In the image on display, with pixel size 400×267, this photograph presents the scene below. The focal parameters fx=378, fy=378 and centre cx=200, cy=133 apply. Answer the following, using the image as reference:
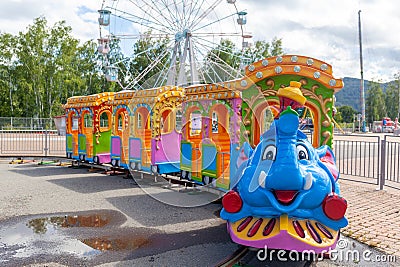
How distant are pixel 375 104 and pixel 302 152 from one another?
61.8m

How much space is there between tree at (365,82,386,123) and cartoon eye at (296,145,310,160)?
2391 inches

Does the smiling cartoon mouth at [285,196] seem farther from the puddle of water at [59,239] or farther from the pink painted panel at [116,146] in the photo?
the pink painted panel at [116,146]

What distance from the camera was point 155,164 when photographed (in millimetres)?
9719

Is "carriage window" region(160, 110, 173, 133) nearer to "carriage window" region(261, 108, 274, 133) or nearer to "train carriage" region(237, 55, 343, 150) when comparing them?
"carriage window" region(261, 108, 274, 133)

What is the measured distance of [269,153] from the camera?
4.16 metres

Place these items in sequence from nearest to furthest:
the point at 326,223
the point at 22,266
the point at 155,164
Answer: the point at 326,223 → the point at 22,266 → the point at 155,164

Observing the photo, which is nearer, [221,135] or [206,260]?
[206,260]

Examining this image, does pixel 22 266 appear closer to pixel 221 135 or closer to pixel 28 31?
pixel 221 135

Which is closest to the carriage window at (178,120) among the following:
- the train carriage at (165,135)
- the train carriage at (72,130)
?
the train carriage at (165,135)

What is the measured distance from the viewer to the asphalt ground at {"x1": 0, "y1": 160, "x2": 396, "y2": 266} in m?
4.71

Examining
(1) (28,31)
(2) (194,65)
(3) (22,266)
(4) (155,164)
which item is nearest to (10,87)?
(1) (28,31)

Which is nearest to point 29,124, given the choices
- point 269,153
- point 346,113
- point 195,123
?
point 195,123

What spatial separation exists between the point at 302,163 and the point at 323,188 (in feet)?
1.12

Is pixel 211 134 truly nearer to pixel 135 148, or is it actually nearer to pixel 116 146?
pixel 135 148
